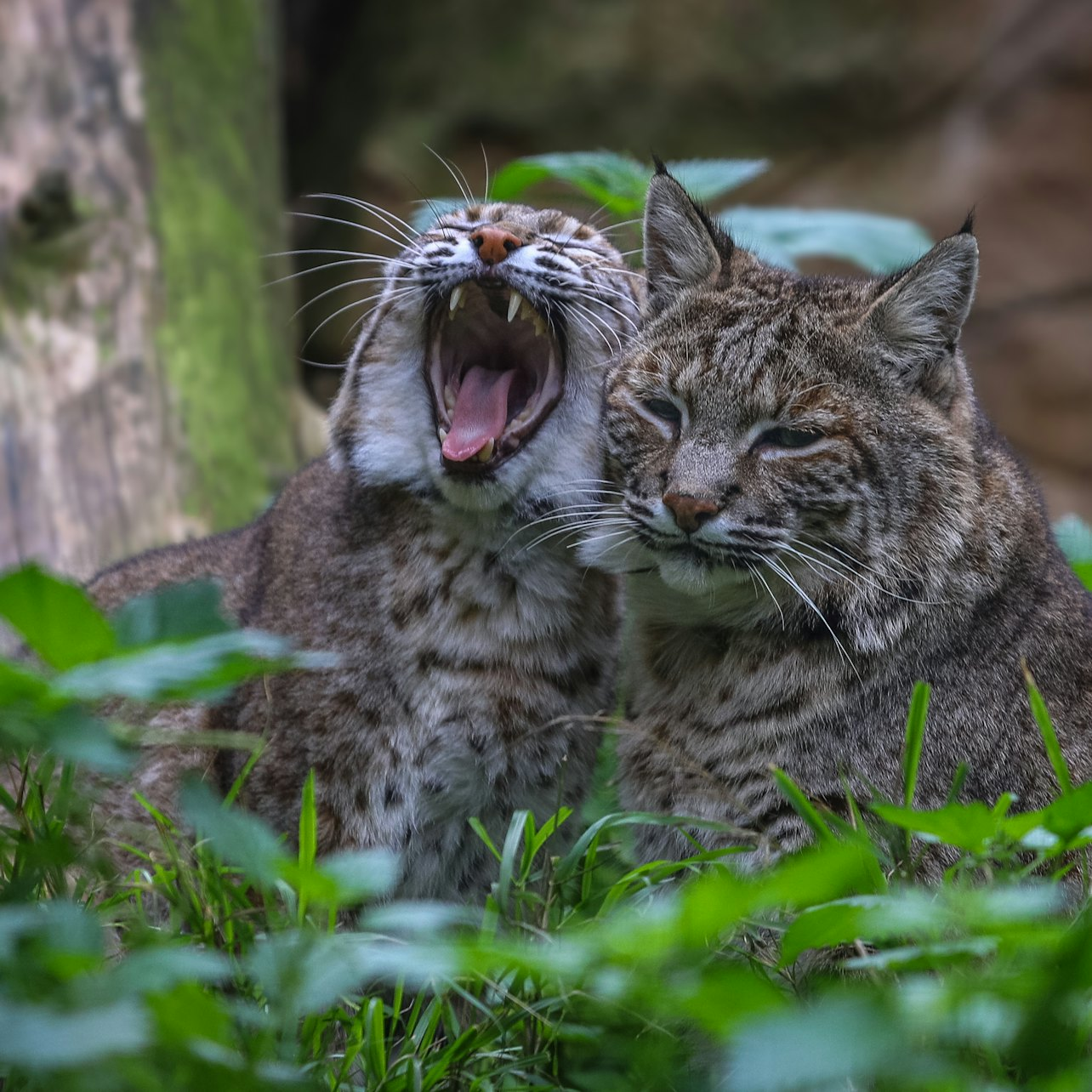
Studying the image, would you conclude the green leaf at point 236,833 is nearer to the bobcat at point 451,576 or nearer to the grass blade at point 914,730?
the grass blade at point 914,730

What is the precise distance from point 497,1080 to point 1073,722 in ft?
5.64

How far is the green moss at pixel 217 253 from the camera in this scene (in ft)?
20.2

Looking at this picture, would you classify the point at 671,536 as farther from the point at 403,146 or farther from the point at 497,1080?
the point at 403,146

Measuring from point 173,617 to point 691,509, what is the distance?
1587 millimetres

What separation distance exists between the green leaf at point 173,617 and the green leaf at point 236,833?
0.21 meters

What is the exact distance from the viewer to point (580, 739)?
12.8 feet

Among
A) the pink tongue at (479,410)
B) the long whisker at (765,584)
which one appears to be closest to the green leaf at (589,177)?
the pink tongue at (479,410)

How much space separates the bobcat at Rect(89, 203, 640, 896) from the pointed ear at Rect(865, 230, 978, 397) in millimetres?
879

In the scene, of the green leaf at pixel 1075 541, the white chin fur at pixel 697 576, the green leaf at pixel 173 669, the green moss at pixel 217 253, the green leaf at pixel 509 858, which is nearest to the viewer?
the green leaf at pixel 173 669

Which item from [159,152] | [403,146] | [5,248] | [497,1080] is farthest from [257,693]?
[403,146]

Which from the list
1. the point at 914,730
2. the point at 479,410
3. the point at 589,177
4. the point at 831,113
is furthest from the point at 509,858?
the point at 831,113

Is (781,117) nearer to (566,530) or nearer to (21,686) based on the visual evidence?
→ (566,530)

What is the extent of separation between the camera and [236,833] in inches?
69.3

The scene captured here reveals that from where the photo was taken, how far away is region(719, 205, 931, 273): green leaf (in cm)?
483
